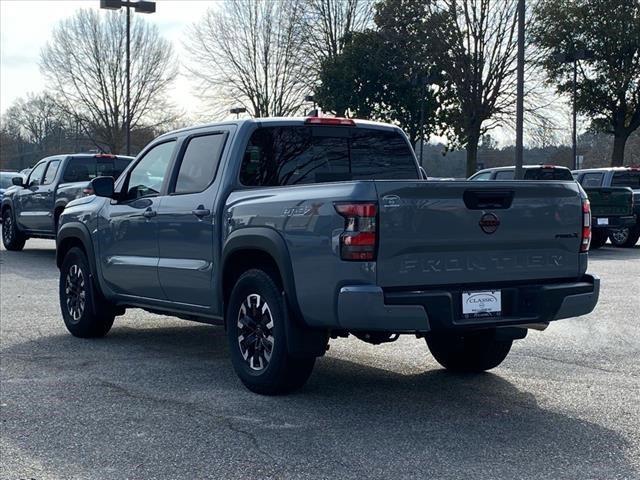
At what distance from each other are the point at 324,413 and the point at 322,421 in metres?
0.21

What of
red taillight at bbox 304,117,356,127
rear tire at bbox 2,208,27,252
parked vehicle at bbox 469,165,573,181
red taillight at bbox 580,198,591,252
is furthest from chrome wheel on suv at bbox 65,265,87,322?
rear tire at bbox 2,208,27,252

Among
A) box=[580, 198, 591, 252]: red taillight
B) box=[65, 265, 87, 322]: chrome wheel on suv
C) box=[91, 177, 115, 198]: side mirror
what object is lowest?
box=[65, 265, 87, 322]: chrome wheel on suv

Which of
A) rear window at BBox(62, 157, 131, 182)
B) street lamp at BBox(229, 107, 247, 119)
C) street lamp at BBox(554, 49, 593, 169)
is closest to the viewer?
rear window at BBox(62, 157, 131, 182)

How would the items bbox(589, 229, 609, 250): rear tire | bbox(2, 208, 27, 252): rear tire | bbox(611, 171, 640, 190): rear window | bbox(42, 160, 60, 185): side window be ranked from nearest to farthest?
1. bbox(42, 160, 60, 185): side window
2. bbox(2, 208, 27, 252): rear tire
3. bbox(589, 229, 609, 250): rear tire
4. bbox(611, 171, 640, 190): rear window

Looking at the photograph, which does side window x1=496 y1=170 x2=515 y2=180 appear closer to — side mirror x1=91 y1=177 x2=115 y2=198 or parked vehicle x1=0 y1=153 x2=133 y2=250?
parked vehicle x1=0 y1=153 x2=133 y2=250

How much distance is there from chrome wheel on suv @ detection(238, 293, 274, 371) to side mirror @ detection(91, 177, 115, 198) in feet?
6.99

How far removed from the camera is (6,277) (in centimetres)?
1439

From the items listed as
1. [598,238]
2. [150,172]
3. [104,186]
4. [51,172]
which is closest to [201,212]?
[150,172]

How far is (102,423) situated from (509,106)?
114ft

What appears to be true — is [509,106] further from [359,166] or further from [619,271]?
[359,166]

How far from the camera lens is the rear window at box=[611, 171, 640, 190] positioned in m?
21.4

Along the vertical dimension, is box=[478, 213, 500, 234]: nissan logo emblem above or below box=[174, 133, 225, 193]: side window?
below

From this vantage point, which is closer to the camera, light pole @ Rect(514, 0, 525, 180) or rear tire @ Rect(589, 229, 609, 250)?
light pole @ Rect(514, 0, 525, 180)

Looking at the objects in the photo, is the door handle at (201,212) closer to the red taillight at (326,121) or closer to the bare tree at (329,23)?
the red taillight at (326,121)
